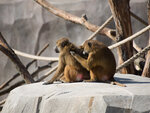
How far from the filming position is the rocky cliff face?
32.8 ft

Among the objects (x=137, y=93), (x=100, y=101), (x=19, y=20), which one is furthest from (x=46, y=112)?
(x=19, y=20)

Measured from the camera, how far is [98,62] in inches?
187

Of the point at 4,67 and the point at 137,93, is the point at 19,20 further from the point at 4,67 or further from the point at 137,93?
the point at 137,93

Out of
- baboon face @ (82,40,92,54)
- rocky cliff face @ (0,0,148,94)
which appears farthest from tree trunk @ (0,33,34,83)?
rocky cliff face @ (0,0,148,94)

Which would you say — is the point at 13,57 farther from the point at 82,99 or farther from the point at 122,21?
the point at 82,99

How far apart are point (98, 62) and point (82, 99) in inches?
39.7

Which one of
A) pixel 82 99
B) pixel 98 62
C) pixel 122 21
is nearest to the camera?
pixel 82 99

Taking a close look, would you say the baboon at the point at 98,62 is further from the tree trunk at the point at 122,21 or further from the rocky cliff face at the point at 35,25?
the rocky cliff face at the point at 35,25

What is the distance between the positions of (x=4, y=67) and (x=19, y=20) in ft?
4.31

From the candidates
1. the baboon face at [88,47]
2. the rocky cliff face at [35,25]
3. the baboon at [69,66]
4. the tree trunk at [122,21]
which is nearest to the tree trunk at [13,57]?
the baboon at [69,66]

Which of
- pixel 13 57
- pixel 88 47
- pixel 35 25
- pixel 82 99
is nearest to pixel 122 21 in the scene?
pixel 88 47

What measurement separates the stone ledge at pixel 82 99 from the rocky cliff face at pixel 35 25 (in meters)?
5.61

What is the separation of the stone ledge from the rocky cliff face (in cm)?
561

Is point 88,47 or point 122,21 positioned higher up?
point 88,47
